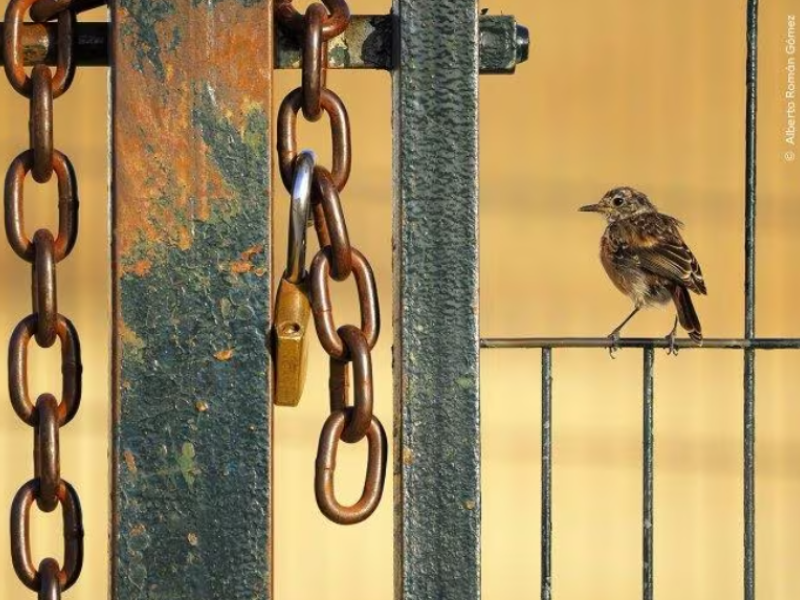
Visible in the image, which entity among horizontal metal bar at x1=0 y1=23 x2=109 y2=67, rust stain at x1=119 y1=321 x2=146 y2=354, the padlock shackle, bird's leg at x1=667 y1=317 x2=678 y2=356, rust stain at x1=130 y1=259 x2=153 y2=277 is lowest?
bird's leg at x1=667 y1=317 x2=678 y2=356

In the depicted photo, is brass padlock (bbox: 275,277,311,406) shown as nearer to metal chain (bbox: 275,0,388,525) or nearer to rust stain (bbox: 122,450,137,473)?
metal chain (bbox: 275,0,388,525)

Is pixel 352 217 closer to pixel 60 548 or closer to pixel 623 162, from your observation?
pixel 623 162

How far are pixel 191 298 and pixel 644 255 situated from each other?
13.0ft

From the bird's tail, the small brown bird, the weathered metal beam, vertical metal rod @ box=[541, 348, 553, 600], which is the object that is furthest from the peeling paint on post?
the small brown bird

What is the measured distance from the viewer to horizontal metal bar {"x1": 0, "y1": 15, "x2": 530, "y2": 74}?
140 centimetres

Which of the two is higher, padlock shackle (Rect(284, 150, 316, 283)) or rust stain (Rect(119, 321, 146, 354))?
padlock shackle (Rect(284, 150, 316, 283))

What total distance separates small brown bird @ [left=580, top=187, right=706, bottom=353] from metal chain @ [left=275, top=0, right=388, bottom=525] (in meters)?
3.47

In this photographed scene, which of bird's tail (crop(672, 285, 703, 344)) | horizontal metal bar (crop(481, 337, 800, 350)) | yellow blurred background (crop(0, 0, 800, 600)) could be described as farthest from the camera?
yellow blurred background (crop(0, 0, 800, 600))

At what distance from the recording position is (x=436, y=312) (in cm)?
140

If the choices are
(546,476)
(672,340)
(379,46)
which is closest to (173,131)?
(379,46)

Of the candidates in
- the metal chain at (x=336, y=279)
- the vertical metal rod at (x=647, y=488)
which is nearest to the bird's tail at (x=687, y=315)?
the vertical metal rod at (x=647, y=488)

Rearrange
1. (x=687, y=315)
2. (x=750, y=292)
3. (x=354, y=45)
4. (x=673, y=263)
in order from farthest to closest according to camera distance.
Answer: (x=673, y=263)
(x=687, y=315)
(x=750, y=292)
(x=354, y=45)

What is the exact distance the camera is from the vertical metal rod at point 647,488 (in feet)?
6.92

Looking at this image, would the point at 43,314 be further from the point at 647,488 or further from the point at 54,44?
the point at 647,488
